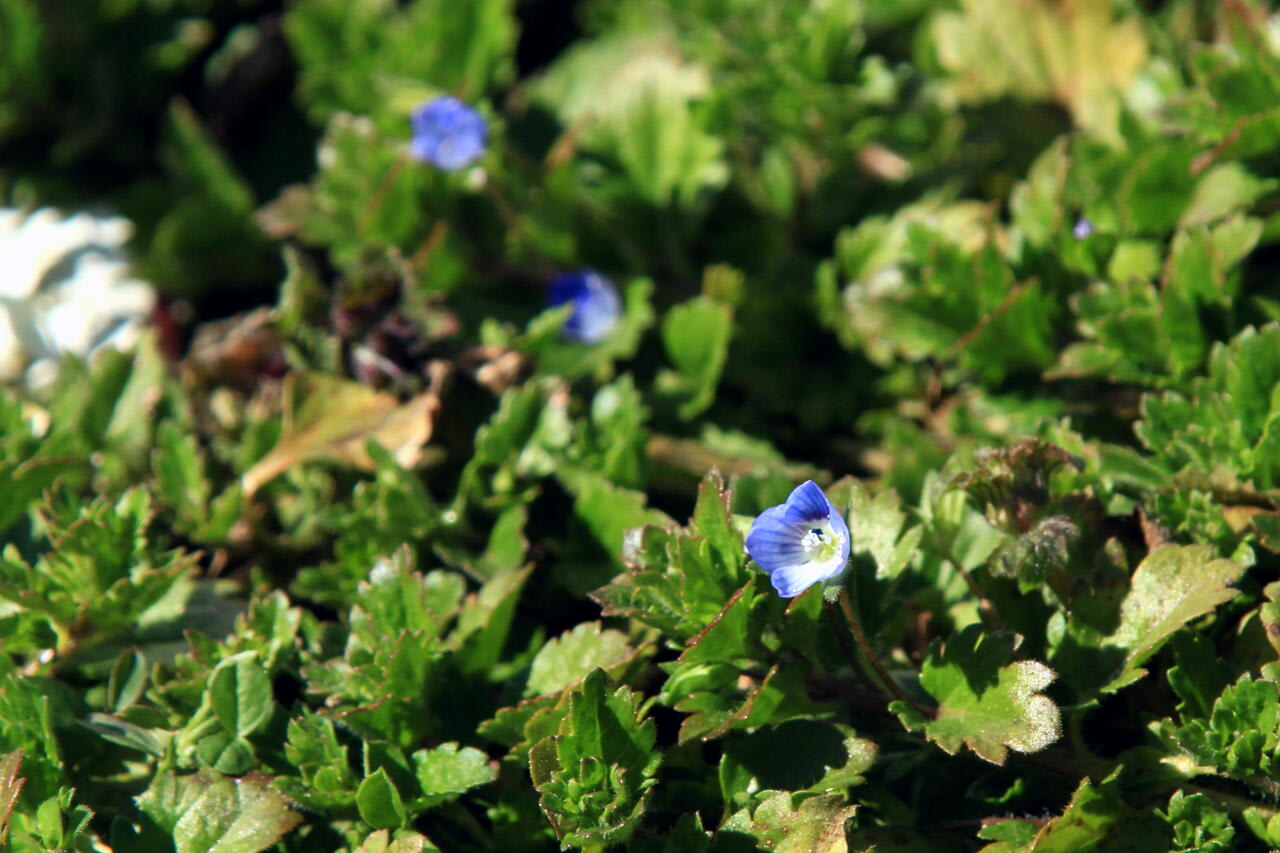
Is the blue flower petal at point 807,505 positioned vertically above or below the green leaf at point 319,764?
above

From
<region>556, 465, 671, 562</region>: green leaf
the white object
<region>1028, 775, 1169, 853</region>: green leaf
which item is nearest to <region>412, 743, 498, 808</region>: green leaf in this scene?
<region>556, 465, 671, 562</region>: green leaf

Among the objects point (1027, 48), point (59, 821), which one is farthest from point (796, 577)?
point (1027, 48)

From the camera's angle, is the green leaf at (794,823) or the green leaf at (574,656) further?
the green leaf at (574,656)

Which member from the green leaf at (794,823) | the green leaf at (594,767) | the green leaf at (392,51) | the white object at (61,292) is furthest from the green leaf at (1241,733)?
the white object at (61,292)

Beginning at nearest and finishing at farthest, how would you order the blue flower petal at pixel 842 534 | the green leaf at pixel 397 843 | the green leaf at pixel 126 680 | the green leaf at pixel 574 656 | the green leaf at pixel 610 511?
the blue flower petal at pixel 842 534 → the green leaf at pixel 397 843 → the green leaf at pixel 574 656 → the green leaf at pixel 126 680 → the green leaf at pixel 610 511

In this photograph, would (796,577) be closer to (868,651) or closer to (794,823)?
(868,651)

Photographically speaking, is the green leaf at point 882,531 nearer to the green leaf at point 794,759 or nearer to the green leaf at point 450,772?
the green leaf at point 794,759
